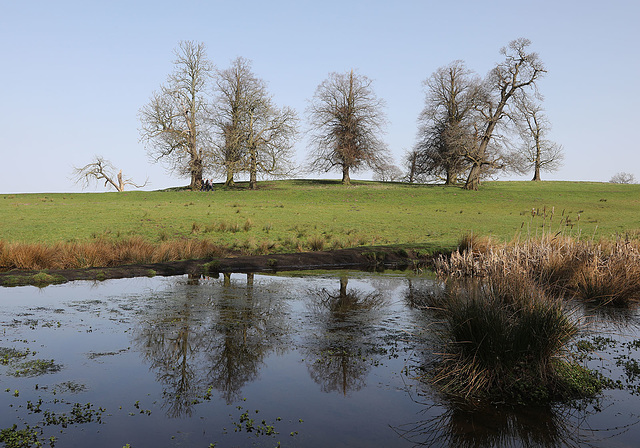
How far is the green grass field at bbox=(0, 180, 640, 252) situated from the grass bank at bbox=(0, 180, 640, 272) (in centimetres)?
5

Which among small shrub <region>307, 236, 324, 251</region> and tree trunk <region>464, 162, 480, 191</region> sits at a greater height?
tree trunk <region>464, 162, 480, 191</region>

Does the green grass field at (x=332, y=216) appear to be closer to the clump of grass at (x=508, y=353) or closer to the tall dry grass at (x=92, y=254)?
the tall dry grass at (x=92, y=254)

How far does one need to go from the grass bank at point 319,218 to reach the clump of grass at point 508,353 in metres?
4.42

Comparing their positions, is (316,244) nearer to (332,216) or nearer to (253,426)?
(332,216)

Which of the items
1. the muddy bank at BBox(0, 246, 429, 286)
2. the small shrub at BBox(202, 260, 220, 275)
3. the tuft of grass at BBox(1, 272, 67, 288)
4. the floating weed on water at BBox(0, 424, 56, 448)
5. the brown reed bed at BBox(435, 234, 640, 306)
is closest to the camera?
the floating weed on water at BBox(0, 424, 56, 448)

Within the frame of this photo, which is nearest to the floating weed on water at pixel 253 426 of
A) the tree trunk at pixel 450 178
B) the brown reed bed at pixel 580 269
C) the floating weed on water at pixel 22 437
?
the floating weed on water at pixel 22 437

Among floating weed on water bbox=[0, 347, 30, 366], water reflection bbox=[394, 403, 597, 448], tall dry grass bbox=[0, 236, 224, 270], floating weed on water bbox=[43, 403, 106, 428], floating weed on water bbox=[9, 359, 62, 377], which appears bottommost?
water reflection bbox=[394, 403, 597, 448]

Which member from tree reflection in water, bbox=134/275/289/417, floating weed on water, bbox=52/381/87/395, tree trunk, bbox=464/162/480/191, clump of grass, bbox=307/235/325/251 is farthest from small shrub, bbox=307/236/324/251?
tree trunk, bbox=464/162/480/191

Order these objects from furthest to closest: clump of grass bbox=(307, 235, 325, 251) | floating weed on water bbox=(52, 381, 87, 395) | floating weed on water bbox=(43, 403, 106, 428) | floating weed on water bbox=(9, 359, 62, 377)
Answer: clump of grass bbox=(307, 235, 325, 251)
floating weed on water bbox=(9, 359, 62, 377)
floating weed on water bbox=(52, 381, 87, 395)
floating weed on water bbox=(43, 403, 106, 428)

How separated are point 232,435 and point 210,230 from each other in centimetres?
1751

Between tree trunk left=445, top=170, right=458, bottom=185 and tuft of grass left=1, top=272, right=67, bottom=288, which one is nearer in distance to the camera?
tuft of grass left=1, top=272, right=67, bottom=288

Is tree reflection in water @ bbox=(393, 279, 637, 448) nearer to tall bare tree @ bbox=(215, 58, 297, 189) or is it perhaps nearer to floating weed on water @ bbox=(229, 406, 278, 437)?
floating weed on water @ bbox=(229, 406, 278, 437)

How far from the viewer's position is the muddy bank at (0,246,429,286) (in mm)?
12219

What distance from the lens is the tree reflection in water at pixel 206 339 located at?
5.86m
